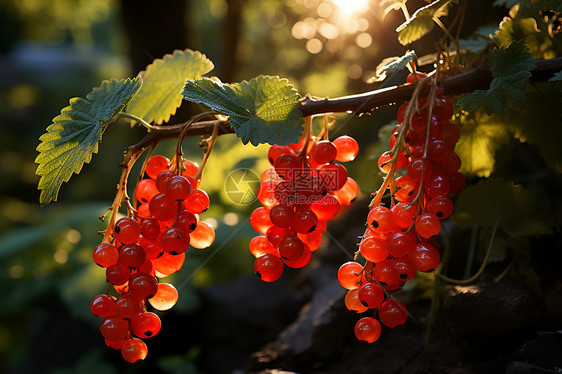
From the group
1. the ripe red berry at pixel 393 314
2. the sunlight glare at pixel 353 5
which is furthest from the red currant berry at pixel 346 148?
the sunlight glare at pixel 353 5

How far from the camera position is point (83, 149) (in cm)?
68

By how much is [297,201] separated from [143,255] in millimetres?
252

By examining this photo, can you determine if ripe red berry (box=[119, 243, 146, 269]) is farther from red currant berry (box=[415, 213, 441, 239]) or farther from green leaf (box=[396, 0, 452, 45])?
green leaf (box=[396, 0, 452, 45])

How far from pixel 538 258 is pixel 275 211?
786mm

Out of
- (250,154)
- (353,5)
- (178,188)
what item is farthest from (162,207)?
(353,5)

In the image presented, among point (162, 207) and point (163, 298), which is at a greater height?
point (162, 207)

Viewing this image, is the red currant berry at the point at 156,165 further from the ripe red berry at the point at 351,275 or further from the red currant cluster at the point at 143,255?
the ripe red berry at the point at 351,275

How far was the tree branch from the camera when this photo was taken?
725 mm

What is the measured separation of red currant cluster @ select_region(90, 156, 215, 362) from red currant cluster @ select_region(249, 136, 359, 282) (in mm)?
115

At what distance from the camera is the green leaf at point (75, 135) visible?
68cm

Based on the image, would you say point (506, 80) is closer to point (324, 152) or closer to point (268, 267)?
point (324, 152)

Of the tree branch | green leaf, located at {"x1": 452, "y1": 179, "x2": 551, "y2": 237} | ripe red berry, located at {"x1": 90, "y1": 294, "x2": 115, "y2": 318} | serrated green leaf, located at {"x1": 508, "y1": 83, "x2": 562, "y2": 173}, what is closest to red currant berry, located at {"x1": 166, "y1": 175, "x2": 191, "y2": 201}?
the tree branch

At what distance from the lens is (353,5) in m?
1.91

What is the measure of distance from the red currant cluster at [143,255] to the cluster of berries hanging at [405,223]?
0.89 feet
